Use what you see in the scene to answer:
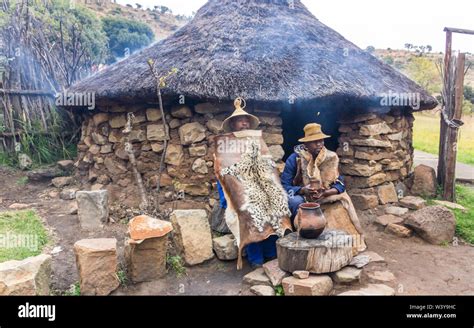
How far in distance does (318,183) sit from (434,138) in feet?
42.7

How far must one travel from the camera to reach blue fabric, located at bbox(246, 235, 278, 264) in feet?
12.3

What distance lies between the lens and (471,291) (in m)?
3.34

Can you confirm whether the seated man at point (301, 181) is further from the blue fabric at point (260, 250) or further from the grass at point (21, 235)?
the grass at point (21, 235)

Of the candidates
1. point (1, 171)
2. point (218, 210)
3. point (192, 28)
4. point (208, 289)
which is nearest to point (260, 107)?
point (218, 210)

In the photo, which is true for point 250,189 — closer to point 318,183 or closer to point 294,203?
point 294,203

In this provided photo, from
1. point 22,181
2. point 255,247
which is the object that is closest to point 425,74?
point 22,181

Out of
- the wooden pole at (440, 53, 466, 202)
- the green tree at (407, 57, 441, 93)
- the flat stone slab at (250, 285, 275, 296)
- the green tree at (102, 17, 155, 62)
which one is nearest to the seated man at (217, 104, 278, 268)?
the flat stone slab at (250, 285, 275, 296)

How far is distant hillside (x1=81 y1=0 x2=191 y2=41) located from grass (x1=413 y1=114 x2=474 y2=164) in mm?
22437

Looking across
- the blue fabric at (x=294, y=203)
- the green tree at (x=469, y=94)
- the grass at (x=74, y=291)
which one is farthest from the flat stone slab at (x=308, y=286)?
the green tree at (x=469, y=94)

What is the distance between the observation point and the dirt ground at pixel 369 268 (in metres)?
3.38

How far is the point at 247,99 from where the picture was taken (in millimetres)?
4535

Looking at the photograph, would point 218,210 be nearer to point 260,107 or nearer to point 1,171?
point 260,107

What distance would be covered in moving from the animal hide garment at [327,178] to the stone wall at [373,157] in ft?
4.88

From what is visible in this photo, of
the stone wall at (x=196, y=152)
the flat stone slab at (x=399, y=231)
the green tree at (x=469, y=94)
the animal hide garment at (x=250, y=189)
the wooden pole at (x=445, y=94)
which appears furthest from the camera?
the green tree at (x=469, y=94)
